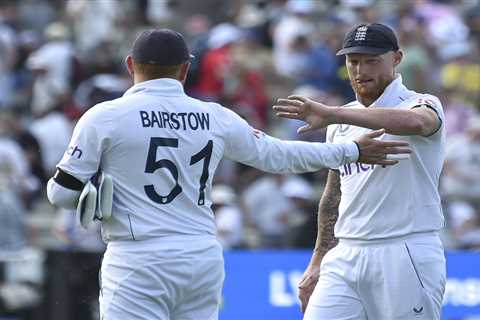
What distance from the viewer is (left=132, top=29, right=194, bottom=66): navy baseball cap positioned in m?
7.07

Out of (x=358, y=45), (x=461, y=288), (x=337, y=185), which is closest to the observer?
(x=358, y=45)

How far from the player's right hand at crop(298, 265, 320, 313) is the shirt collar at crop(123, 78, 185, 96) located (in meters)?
1.74

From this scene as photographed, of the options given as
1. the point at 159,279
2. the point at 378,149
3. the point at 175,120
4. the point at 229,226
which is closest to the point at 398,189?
the point at 378,149

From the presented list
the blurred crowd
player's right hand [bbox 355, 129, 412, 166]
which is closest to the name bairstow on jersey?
player's right hand [bbox 355, 129, 412, 166]

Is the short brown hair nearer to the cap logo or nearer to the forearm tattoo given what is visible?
the cap logo

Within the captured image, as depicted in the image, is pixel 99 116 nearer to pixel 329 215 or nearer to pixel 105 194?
pixel 105 194

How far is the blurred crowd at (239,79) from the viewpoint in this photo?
15195 mm

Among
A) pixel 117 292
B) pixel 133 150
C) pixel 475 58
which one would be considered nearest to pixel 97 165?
pixel 133 150

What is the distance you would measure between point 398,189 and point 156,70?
5.20ft

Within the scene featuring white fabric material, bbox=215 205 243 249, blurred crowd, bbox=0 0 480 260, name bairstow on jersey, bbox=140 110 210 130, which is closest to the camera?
name bairstow on jersey, bbox=140 110 210 130

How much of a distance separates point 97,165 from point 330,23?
12.5m

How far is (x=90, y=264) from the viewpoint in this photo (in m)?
13.9

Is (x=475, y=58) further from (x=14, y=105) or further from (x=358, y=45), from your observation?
(x=358, y=45)

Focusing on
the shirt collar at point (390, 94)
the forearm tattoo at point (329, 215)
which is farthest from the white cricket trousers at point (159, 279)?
the shirt collar at point (390, 94)
